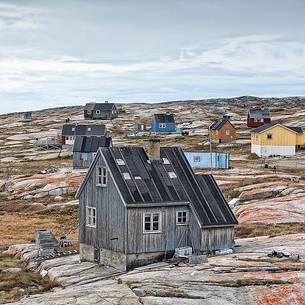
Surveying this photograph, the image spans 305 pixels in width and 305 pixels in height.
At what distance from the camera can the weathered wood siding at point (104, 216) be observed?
136 feet

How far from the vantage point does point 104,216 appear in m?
43.3

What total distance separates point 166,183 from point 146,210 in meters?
3.00

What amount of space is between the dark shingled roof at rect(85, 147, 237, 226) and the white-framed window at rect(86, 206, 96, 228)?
13.4 ft

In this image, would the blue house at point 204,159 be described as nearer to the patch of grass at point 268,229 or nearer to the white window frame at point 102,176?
the patch of grass at point 268,229

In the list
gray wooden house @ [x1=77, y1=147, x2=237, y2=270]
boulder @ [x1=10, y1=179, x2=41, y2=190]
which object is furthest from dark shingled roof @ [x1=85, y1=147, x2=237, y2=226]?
boulder @ [x1=10, y1=179, x2=41, y2=190]

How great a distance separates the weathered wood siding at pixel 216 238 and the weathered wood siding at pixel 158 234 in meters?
1.18

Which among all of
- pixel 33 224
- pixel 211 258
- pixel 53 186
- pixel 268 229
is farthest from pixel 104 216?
pixel 53 186

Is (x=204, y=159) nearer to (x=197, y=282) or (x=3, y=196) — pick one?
(x=3, y=196)

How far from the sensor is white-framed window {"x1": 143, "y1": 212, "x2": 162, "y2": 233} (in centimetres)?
4153

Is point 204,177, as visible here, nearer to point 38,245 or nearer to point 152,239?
point 152,239

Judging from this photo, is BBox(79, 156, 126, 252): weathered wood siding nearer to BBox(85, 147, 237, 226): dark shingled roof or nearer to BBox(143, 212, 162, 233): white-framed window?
BBox(85, 147, 237, 226): dark shingled roof

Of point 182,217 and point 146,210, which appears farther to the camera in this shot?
point 182,217

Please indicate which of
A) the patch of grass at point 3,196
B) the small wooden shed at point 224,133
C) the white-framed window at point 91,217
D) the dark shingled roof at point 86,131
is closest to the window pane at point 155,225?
the white-framed window at point 91,217

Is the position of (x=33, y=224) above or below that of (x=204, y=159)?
below
